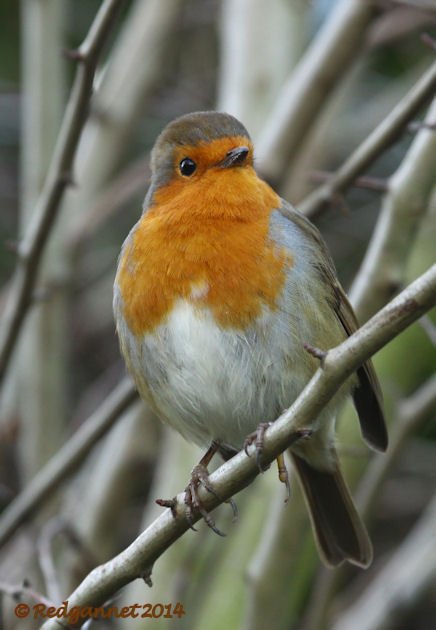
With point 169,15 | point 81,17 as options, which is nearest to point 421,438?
point 169,15

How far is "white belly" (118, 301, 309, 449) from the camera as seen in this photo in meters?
3.02

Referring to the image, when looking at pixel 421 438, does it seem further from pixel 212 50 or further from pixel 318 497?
pixel 212 50

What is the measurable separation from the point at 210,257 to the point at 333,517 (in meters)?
1.08

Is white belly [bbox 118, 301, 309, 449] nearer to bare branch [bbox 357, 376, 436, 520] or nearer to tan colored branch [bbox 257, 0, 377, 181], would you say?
bare branch [bbox 357, 376, 436, 520]

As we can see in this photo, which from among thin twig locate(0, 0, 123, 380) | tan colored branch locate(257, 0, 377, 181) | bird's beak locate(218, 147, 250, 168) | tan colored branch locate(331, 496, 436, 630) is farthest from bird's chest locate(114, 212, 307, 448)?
tan colored branch locate(331, 496, 436, 630)

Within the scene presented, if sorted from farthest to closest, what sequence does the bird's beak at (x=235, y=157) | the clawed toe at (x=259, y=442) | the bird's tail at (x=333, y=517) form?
the bird's tail at (x=333, y=517), the bird's beak at (x=235, y=157), the clawed toe at (x=259, y=442)

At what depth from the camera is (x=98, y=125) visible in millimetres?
Answer: 5137

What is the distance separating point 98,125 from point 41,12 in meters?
0.78

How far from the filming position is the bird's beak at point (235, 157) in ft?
10.5

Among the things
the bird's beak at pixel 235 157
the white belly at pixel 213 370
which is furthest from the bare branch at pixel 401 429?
the bird's beak at pixel 235 157

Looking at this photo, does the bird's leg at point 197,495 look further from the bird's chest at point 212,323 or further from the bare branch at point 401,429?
the bare branch at point 401,429

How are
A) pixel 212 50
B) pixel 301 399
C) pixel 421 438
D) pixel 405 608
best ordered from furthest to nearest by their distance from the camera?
pixel 212 50, pixel 421 438, pixel 405 608, pixel 301 399

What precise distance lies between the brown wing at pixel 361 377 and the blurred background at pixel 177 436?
0.47 ft

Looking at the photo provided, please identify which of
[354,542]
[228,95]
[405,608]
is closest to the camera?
[354,542]
